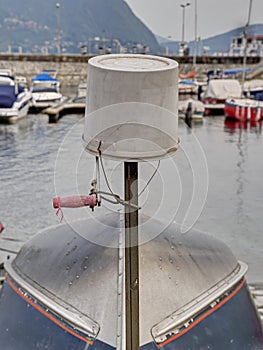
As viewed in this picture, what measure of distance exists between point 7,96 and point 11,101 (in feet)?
1.93

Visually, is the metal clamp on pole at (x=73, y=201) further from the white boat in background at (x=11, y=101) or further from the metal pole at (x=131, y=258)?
the white boat in background at (x=11, y=101)

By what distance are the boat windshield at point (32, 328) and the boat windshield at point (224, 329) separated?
0.65 m

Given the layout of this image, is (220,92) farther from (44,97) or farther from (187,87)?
(44,97)

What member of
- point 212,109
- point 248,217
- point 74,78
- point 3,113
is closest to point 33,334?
point 248,217

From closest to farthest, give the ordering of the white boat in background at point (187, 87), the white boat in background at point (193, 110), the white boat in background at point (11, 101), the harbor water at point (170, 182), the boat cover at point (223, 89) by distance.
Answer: the harbor water at point (170, 182), the white boat in background at point (11, 101), the white boat in background at point (193, 110), the boat cover at point (223, 89), the white boat in background at point (187, 87)

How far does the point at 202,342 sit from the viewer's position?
4.75 m

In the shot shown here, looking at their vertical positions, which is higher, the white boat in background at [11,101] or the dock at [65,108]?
the white boat in background at [11,101]

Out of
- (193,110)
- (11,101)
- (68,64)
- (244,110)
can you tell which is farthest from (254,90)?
Result: (68,64)

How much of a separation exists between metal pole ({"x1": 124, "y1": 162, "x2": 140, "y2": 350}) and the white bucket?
0.56 feet

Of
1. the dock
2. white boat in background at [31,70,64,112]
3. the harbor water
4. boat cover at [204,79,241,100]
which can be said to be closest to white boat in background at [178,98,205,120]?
the harbor water

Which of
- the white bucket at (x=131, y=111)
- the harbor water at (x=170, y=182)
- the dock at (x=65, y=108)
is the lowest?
the dock at (x=65, y=108)

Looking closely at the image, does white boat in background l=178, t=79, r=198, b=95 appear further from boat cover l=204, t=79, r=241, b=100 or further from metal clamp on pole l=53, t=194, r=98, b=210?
metal clamp on pole l=53, t=194, r=98, b=210

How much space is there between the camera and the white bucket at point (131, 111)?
3666 millimetres

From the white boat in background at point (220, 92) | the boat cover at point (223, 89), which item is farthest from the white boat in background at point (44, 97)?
the boat cover at point (223, 89)
